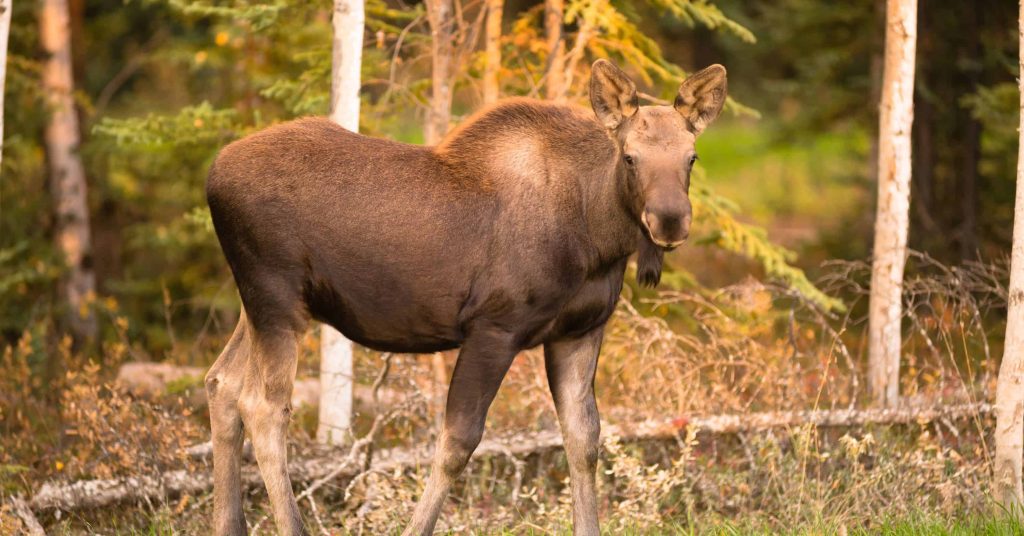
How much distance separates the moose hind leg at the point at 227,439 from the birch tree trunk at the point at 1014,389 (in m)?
4.76

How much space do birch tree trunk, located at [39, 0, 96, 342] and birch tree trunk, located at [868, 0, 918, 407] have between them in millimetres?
9360

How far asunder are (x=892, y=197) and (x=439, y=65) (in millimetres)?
3852

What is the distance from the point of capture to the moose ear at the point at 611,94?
646 cm

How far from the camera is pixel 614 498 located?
9195 millimetres

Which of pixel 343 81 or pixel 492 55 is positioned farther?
pixel 492 55

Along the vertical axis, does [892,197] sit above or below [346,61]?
below

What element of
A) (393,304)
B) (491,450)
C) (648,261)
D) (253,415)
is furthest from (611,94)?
(491,450)

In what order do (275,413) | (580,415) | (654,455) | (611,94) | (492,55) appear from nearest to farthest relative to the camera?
1. (611,94)
2. (275,413)
3. (580,415)
4. (654,455)
5. (492,55)

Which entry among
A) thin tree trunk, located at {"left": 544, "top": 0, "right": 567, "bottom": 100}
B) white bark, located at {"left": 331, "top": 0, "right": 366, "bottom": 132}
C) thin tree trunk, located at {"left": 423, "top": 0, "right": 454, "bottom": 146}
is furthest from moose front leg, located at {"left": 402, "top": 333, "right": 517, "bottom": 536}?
thin tree trunk, located at {"left": 544, "top": 0, "right": 567, "bottom": 100}

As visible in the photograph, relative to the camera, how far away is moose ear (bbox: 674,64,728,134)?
21.3 feet

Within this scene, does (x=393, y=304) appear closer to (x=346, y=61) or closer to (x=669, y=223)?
(x=669, y=223)

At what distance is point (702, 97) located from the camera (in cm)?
656

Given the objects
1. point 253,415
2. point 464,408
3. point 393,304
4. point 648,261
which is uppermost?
point 648,261

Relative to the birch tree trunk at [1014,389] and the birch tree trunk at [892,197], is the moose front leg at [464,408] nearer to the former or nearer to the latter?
the birch tree trunk at [1014,389]
